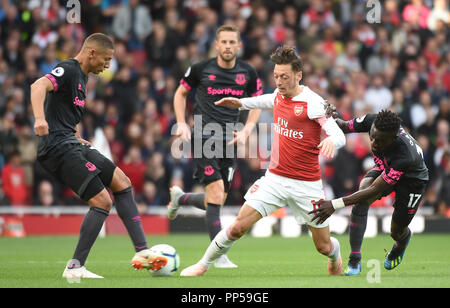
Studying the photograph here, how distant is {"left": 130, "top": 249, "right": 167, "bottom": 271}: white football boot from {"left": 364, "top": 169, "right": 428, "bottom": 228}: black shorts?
2.39 metres

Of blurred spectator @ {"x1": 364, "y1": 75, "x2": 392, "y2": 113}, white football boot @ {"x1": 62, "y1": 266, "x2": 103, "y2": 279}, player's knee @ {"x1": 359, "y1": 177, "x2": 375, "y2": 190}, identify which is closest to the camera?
white football boot @ {"x1": 62, "y1": 266, "x2": 103, "y2": 279}

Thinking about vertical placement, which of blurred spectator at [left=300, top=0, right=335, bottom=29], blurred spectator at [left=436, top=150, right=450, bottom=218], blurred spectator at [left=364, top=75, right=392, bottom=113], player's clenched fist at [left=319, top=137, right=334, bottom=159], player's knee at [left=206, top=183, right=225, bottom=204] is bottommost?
blurred spectator at [left=436, top=150, right=450, bottom=218]

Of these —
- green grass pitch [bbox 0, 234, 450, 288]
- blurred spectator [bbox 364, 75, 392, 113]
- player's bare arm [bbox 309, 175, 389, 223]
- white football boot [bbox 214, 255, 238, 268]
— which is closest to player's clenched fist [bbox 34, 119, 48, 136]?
green grass pitch [bbox 0, 234, 450, 288]

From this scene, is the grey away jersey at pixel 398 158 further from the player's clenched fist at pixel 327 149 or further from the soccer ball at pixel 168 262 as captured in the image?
the soccer ball at pixel 168 262

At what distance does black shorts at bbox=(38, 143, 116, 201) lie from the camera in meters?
7.79

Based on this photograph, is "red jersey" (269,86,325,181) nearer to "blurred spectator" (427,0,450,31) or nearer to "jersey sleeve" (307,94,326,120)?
"jersey sleeve" (307,94,326,120)

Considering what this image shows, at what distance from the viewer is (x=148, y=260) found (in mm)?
7727

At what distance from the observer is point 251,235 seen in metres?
16.3

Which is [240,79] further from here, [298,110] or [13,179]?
[13,179]

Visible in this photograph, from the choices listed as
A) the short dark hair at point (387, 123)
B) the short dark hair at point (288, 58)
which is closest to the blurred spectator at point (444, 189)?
the short dark hair at point (387, 123)

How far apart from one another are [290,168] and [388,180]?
37.3 inches

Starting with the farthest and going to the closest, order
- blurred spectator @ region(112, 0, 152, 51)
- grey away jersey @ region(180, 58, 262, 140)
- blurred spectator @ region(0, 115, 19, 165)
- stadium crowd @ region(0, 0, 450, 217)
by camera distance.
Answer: blurred spectator @ region(112, 0, 152, 51)
stadium crowd @ region(0, 0, 450, 217)
blurred spectator @ region(0, 115, 19, 165)
grey away jersey @ region(180, 58, 262, 140)

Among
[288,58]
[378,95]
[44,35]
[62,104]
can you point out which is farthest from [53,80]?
[378,95]

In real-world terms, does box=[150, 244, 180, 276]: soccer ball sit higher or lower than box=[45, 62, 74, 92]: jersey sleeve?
lower
